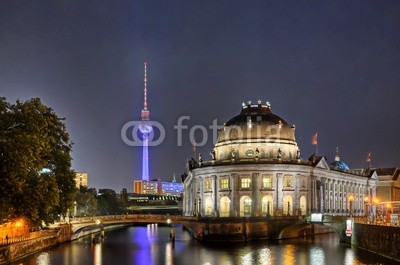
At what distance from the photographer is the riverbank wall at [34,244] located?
2815 inches

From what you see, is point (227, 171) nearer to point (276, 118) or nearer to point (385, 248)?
point (276, 118)

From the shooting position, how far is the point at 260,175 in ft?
446

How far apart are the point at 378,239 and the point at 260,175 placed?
177ft

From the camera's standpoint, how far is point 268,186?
136m

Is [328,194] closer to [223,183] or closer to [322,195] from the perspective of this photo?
[322,195]

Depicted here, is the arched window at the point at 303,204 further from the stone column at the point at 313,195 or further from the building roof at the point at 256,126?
the building roof at the point at 256,126

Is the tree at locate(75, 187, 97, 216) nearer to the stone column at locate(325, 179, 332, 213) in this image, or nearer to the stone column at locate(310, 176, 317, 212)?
the stone column at locate(310, 176, 317, 212)

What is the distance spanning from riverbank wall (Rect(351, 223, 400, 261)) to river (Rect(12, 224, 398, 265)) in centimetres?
119

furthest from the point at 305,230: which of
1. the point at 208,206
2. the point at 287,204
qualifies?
the point at 208,206

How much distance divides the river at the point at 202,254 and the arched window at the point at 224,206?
27.9 meters

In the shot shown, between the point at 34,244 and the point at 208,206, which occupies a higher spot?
the point at 208,206

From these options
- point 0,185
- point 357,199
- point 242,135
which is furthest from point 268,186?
point 0,185

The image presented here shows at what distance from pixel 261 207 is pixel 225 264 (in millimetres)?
59303

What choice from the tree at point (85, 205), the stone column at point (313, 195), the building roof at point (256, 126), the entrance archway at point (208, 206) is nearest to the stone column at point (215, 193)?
the entrance archway at point (208, 206)
